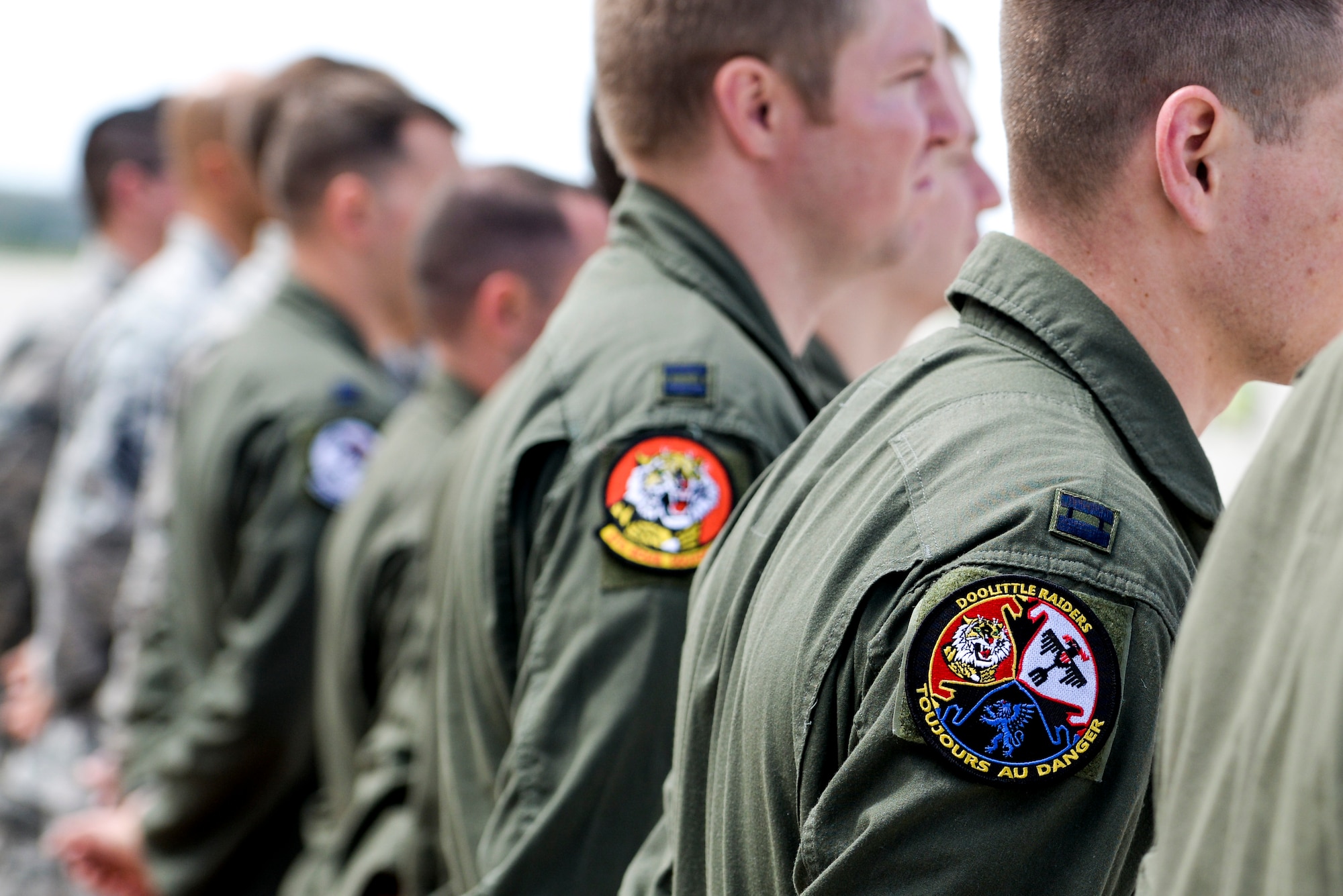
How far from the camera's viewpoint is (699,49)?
2.06m

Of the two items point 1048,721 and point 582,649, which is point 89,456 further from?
point 1048,721

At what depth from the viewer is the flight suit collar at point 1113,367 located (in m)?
1.27

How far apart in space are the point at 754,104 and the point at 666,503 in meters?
0.68

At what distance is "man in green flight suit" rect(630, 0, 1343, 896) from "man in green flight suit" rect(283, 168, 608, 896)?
131cm

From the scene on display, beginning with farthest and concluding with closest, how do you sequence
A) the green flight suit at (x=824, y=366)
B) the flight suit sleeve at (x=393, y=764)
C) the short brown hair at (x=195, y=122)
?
the short brown hair at (x=195, y=122) → the green flight suit at (x=824, y=366) → the flight suit sleeve at (x=393, y=764)

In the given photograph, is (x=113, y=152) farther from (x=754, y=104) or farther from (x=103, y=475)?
(x=754, y=104)

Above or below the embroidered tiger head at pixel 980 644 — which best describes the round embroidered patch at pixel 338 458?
below

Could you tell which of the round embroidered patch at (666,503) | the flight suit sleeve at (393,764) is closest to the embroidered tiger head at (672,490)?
the round embroidered patch at (666,503)

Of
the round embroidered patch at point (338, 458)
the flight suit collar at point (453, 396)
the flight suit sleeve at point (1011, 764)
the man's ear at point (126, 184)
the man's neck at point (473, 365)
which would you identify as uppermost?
the man's ear at point (126, 184)

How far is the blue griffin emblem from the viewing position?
3.50 feet

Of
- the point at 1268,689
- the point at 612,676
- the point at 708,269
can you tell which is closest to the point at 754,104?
the point at 708,269

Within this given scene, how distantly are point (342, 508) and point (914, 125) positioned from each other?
1911mm

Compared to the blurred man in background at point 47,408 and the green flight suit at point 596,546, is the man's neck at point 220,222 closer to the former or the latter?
the blurred man in background at point 47,408

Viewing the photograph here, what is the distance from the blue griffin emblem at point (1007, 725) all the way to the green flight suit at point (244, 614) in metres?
2.63
